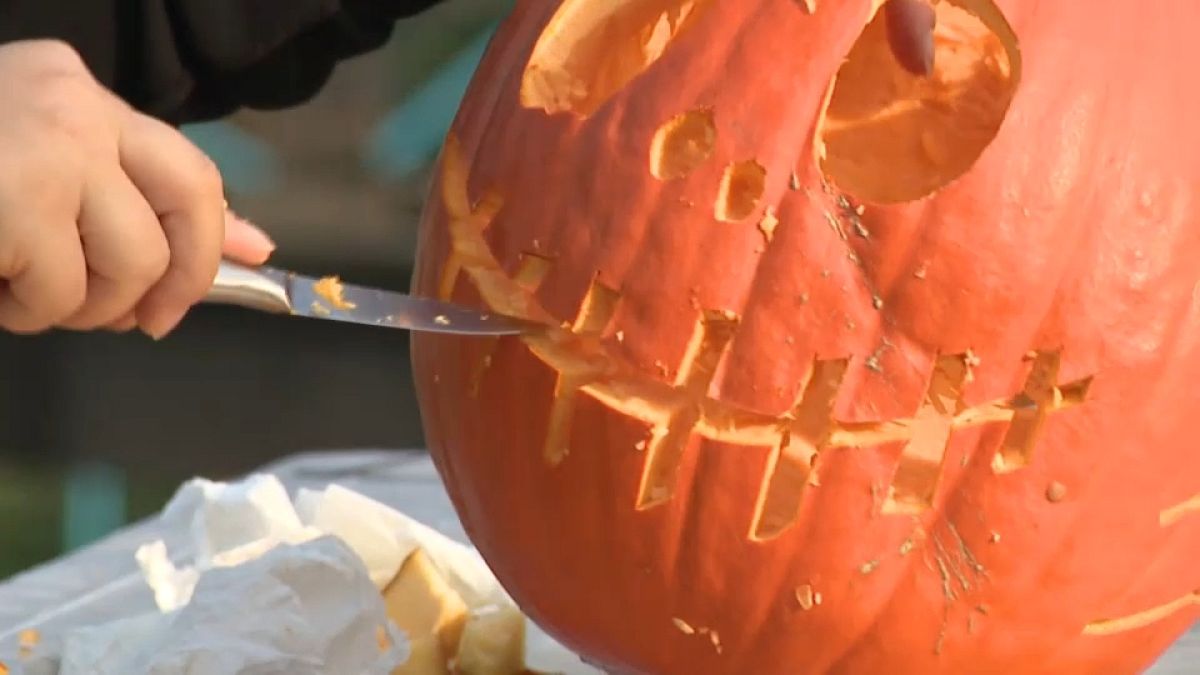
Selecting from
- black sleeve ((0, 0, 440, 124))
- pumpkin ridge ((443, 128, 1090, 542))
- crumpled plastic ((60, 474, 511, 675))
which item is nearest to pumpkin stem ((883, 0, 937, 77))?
pumpkin ridge ((443, 128, 1090, 542))

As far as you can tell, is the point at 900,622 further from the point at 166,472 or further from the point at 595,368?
the point at 166,472

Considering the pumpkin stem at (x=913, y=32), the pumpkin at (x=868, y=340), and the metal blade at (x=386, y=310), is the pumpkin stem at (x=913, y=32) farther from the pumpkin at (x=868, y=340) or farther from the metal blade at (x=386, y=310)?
the metal blade at (x=386, y=310)

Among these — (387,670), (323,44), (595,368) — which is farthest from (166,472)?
(595,368)

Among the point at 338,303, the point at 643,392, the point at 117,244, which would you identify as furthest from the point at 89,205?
the point at 643,392

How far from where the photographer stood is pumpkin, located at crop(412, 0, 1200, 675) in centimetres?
61

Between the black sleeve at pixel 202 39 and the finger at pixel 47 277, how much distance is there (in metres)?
0.60

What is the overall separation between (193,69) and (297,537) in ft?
1.44

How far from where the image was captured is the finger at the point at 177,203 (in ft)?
1.69

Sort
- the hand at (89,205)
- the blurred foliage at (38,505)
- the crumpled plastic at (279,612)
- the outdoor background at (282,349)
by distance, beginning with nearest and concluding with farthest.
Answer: the hand at (89,205), the crumpled plastic at (279,612), the blurred foliage at (38,505), the outdoor background at (282,349)

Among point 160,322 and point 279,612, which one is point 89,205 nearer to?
point 160,322

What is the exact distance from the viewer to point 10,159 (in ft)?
1.56

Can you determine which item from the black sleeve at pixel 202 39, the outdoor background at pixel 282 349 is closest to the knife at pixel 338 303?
the black sleeve at pixel 202 39

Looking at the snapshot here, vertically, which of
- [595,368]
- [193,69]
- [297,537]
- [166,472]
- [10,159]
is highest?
[10,159]

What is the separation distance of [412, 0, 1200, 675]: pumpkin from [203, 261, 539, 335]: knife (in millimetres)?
26
